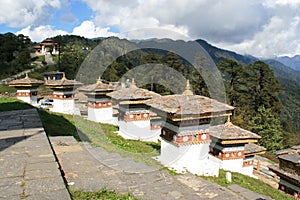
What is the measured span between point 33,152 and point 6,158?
0.44 m

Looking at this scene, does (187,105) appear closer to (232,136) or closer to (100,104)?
(232,136)

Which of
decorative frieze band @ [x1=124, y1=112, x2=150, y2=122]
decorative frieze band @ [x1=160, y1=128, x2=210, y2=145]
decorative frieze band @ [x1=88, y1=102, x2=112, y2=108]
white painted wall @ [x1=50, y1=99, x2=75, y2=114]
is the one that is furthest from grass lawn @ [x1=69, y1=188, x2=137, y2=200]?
white painted wall @ [x1=50, y1=99, x2=75, y2=114]

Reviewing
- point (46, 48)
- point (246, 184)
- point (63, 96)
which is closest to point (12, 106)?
point (63, 96)

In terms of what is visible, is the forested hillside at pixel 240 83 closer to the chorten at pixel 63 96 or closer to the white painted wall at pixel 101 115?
the chorten at pixel 63 96

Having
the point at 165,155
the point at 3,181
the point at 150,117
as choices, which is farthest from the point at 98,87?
the point at 3,181

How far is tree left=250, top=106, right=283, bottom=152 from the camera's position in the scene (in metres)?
30.0

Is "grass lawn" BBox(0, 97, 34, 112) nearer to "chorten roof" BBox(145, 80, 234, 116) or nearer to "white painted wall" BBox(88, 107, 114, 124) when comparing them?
"chorten roof" BBox(145, 80, 234, 116)

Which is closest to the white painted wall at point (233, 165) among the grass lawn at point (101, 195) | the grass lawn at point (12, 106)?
the grass lawn at point (12, 106)

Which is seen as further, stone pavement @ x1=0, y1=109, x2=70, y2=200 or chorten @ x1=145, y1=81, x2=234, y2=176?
chorten @ x1=145, y1=81, x2=234, y2=176

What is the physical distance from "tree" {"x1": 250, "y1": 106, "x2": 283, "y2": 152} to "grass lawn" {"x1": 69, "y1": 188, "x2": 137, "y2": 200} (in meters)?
29.3

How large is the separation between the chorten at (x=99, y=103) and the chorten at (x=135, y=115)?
2501 millimetres

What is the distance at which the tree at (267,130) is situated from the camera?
1182 inches

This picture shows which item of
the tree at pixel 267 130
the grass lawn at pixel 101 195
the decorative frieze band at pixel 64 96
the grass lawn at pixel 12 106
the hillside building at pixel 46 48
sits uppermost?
the hillside building at pixel 46 48

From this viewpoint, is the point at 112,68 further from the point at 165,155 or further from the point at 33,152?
the point at 33,152
